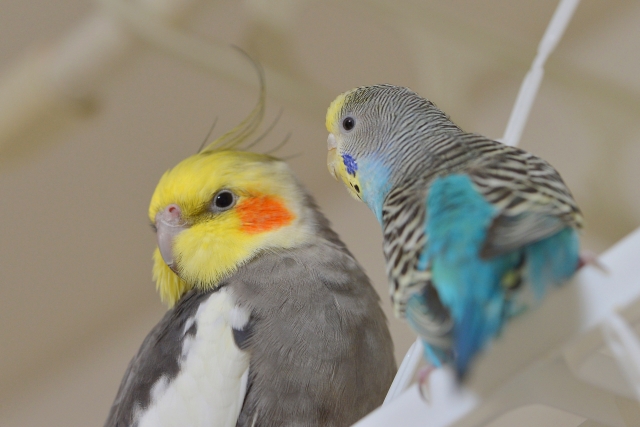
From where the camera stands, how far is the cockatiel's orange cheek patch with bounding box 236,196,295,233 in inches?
54.2

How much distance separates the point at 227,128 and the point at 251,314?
1.57 metres

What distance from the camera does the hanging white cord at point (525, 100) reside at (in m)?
0.88

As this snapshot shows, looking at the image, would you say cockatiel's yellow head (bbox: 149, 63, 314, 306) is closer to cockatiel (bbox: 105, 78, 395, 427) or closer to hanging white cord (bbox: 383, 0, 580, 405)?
cockatiel (bbox: 105, 78, 395, 427)

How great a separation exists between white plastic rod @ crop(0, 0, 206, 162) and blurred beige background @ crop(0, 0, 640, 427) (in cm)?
9

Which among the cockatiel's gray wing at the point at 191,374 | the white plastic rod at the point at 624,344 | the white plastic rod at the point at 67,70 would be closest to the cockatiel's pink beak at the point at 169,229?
the cockatiel's gray wing at the point at 191,374

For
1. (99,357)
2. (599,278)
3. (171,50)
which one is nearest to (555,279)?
(599,278)

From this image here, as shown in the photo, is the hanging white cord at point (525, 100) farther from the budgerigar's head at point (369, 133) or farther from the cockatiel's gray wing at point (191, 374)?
the cockatiel's gray wing at point (191, 374)

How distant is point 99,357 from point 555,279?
326cm

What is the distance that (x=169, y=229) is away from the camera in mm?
1378

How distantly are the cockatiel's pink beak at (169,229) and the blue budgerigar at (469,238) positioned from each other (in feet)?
2.19

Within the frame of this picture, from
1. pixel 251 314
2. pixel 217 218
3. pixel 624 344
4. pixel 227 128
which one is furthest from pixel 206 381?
pixel 227 128

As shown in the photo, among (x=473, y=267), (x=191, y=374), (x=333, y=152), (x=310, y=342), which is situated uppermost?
(x=473, y=267)

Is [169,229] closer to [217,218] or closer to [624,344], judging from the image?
[217,218]

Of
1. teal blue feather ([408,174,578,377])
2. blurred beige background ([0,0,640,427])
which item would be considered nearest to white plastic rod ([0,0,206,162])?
blurred beige background ([0,0,640,427])
